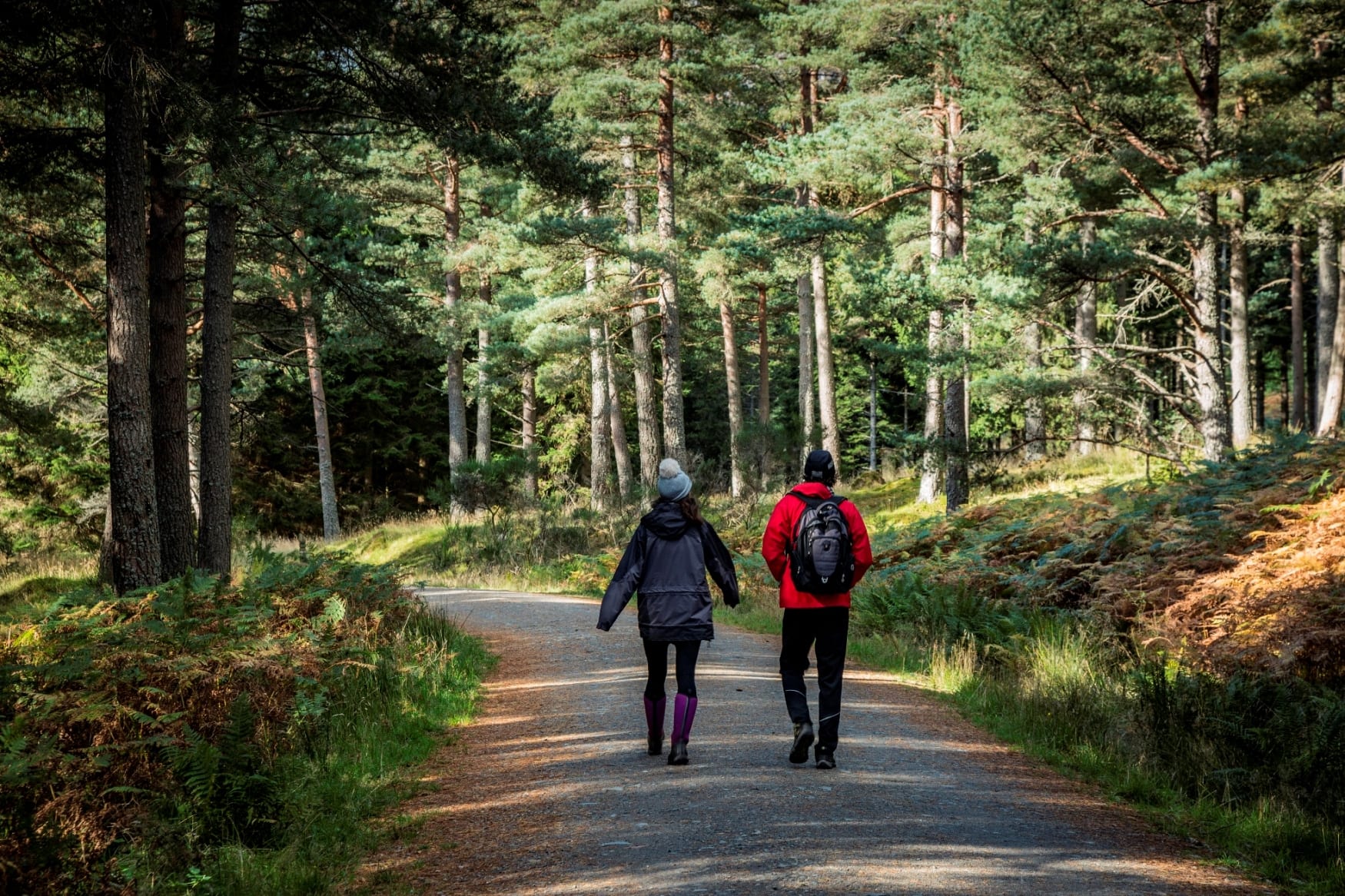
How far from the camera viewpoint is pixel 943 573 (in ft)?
43.4

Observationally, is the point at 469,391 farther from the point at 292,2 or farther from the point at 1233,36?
the point at 1233,36

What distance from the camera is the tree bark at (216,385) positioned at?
12898mm

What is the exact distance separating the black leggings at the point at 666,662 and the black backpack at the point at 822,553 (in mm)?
867

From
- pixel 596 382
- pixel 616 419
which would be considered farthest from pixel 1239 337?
pixel 616 419

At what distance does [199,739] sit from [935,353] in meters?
16.8

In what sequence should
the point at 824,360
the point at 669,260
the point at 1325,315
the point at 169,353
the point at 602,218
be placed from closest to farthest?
the point at 169,353 < the point at 602,218 < the point at 669,260 < the point at 1325,315 < the point at 824,360

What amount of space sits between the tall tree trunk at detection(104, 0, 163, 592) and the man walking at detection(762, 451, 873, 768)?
6665 mm

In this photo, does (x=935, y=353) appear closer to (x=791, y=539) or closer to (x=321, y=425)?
(x=791, y=539)

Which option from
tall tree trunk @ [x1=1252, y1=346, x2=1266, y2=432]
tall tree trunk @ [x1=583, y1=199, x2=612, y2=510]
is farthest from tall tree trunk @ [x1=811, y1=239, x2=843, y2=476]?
tall tree trunk @ [x1=1252, y1=346, x2=1266, y2=432]

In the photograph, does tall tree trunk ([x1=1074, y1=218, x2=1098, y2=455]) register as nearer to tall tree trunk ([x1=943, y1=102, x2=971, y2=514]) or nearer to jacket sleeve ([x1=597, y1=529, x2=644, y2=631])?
tall tree trunk ([x1=943, y1=102, x2=971, y2=514])

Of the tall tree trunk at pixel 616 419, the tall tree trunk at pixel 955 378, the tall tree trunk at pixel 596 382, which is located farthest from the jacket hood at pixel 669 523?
the tall tree trunk at pixel 616 419

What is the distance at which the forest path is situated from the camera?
4703mm

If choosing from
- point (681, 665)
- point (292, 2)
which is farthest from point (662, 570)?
point (292, 2)

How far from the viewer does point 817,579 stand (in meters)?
6.65
